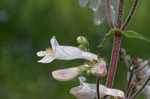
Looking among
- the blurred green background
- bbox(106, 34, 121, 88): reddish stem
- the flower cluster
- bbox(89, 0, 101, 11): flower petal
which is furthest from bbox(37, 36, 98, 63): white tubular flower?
the blurred green background

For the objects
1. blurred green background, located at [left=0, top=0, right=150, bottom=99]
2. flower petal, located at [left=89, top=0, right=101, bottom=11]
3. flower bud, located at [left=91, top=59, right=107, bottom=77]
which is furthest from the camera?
blurred green background, located at [left=0, top=0, right=150, bottom=99]

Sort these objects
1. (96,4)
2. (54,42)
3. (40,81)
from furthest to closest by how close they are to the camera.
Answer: (40,81)
(96,4)
(54,42)

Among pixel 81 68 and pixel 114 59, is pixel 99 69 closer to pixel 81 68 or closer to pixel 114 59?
pixel 81 68

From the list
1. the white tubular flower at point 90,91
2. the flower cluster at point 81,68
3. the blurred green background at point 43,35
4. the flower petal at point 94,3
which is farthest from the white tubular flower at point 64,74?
the blurred green background at point 43,35

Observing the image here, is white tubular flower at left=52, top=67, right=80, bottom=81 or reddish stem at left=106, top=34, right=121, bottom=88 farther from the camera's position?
reddish stem at left=106, top=34, right=121, bottom=88

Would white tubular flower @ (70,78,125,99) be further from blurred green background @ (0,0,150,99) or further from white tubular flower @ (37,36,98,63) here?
blurred green background @ (0,0,150,99)

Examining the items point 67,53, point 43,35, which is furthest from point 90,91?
point 43,35

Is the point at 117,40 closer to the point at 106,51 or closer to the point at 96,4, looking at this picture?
the point at 96,4

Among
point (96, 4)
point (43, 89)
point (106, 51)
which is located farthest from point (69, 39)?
point (96, 4)
